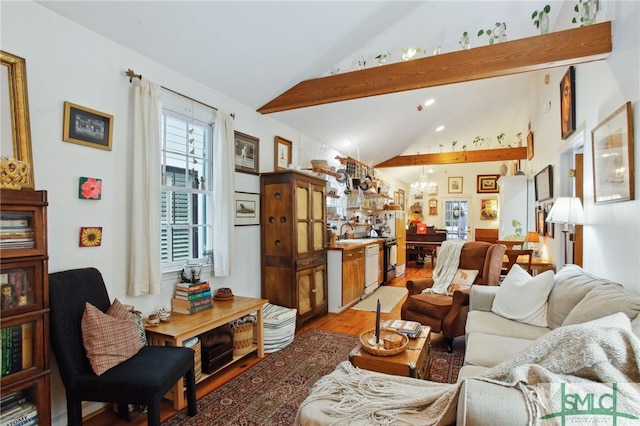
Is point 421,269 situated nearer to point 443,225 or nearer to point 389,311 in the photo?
point 443,225

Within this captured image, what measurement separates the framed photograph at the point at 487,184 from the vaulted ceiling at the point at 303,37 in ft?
16.6

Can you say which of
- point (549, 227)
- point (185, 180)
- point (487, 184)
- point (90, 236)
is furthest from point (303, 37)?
point (487, 184)

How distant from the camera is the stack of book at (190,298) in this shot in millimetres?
2605

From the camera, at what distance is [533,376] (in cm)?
110

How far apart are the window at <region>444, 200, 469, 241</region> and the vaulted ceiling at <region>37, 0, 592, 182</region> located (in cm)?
544

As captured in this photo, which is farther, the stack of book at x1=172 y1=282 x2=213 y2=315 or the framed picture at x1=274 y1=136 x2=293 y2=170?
Result: the framed picture at x1=274 y1=136 x2=293 y2=170

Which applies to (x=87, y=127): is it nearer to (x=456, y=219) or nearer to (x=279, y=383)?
(x=279, y=383)

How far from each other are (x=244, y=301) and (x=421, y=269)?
6.17 m

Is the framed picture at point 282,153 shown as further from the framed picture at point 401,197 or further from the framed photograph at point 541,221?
the framed picture at point 401,197

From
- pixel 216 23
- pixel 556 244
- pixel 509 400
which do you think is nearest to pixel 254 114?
pixel 216 23

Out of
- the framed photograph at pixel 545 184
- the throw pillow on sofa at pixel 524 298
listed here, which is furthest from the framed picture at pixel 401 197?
the throw pillow on sofa at pixel 524 298

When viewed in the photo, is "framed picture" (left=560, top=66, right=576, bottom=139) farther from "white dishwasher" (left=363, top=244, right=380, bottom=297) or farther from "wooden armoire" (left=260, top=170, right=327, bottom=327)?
"white dishwasher" (left=363, top=244, right=380, bottom=297)

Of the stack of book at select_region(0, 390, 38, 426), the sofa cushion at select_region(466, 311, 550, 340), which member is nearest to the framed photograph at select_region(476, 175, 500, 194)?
the sofa cushion at select_region(466, 311, 550, 340)

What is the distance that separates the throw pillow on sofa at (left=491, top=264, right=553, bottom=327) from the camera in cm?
251
